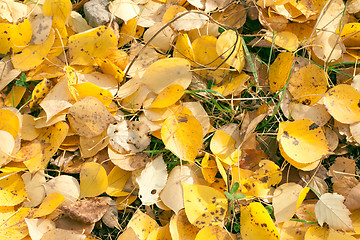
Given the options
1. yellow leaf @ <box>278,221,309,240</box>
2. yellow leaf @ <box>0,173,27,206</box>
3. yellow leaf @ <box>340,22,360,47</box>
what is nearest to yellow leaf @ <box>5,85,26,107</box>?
yellow leaf @ <box>0,173,27,206</box>

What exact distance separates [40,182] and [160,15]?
678mm

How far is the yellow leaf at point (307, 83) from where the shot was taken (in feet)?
3.86

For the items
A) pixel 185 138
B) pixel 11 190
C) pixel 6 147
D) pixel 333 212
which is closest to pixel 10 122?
pixel 6 147

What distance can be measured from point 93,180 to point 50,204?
5.5 inches

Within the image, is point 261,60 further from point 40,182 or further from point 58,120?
point 40,182

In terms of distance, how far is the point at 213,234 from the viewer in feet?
3.45

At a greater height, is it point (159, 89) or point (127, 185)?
point (159, 89)

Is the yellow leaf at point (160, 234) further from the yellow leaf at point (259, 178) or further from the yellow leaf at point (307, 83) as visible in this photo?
the yellow leaf at point (307, 83)

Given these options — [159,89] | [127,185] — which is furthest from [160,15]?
[127,185]

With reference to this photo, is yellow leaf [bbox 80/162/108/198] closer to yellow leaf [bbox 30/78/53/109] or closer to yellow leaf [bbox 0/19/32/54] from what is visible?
yellow leaf [bbox 30/78/53/109]

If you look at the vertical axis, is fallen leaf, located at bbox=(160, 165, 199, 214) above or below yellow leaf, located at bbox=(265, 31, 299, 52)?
below

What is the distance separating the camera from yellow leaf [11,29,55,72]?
123cm

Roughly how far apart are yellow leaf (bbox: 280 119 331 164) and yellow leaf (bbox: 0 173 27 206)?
0.80 meters

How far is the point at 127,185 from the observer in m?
1.16
